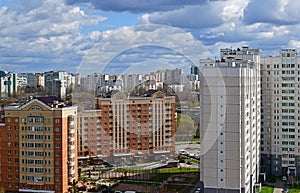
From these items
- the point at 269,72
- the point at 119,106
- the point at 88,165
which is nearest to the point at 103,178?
the point at 88,165

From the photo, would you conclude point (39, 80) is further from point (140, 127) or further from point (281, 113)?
point (281, 113)

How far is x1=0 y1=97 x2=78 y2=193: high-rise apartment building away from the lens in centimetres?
479

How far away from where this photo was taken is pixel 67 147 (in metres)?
4.93

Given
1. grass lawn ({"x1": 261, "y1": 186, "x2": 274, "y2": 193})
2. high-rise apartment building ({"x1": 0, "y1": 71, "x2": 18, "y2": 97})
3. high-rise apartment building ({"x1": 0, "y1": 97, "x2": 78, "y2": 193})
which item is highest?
high-rise apartment building ({"x1": 0, "y1": 71, "x2": 18, "y2": 97})

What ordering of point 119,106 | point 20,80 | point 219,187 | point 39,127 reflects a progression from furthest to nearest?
point 20,80 < point 119,106 < point 39,127 < point 219,187

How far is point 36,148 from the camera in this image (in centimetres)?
482

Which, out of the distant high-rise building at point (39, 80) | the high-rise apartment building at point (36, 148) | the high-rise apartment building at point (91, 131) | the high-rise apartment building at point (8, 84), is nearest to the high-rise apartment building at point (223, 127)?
the high-rise apartment building at point (36, 148)

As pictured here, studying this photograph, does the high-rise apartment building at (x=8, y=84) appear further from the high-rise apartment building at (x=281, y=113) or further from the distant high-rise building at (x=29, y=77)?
the high-rise apartment building at (x=281, y=113)

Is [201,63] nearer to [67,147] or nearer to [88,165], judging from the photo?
[67,147]

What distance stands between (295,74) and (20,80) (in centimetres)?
1045

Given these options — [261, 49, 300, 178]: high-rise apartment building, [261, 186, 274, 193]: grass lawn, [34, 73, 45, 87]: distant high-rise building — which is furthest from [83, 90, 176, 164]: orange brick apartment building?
[34, 73, 45, 87]: distant high-rise building

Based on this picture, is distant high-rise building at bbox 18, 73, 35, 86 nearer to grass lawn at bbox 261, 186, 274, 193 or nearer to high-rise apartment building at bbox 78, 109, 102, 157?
high-rise apartment building at bbox 78, 109, 102, 157

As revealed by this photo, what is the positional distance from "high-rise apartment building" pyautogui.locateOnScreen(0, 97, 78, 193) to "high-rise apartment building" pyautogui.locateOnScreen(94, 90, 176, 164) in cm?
123

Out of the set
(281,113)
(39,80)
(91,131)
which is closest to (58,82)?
(39,80)
